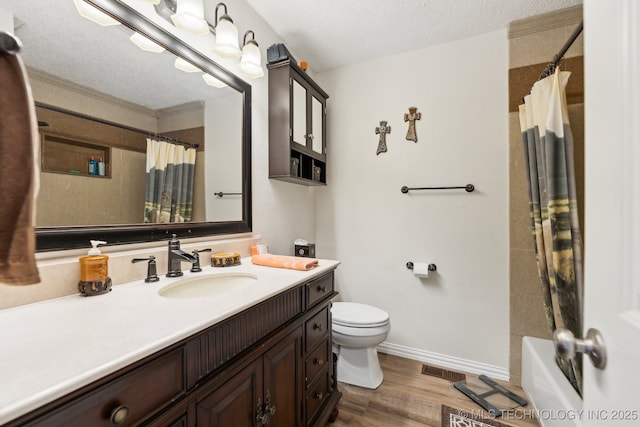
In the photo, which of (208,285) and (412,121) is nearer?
(208,285)

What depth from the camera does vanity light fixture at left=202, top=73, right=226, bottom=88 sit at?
139 cm

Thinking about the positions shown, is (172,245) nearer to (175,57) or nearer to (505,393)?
(175,57)

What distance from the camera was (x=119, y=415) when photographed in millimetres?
511

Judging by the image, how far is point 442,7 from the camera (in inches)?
66.4

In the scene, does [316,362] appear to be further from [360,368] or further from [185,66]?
[185,66]

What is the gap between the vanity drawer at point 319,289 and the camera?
1237 millimetres

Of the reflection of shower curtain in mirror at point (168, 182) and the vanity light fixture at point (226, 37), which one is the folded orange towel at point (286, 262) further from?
the vanity light fixture at point (226, 37)

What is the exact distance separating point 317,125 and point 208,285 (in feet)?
5.00

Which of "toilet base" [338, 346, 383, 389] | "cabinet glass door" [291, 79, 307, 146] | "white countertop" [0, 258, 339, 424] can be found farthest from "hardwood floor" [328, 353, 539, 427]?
"cabinet glass door" [291, 79, 307, 146]

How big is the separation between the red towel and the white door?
0.92m

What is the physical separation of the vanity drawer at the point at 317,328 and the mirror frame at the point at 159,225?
678 mm

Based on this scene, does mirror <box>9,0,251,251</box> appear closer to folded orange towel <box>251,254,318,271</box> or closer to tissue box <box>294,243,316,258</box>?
folded orange towel <box>251,254,318,271</box>

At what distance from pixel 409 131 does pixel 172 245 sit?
188 centimetres

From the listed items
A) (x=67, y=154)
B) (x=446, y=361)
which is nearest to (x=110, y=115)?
(x=67, y=154)
